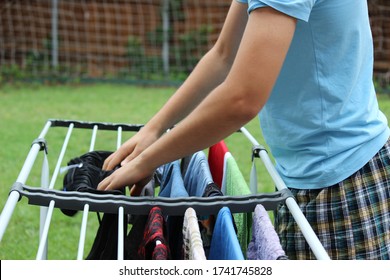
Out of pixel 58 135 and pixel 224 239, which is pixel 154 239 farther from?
pixel 58 135

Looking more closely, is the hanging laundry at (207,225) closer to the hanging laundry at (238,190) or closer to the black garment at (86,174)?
the hanging laundry at (238,190)

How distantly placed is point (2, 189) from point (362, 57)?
2.95 meters

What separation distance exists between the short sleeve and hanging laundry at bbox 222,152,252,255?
414 millimetres

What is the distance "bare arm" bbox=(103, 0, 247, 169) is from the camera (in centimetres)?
157

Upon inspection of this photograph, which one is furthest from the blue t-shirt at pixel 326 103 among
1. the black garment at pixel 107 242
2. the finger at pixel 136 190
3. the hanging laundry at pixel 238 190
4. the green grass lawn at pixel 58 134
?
the green grass lawn at pixel 58 134

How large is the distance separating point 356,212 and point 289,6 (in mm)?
640

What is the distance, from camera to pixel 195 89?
5.29ft

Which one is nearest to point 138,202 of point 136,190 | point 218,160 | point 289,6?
point 136,190

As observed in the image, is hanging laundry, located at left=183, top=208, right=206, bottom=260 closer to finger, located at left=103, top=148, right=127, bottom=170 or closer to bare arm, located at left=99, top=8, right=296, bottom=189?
bare arm, located at left=99, top=8, right=296, bottom=189

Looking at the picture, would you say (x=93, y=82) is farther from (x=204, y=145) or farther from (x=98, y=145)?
(x=204, y=145)

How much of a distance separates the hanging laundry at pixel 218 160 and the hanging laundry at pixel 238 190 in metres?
0.08

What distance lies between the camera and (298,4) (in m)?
1.14

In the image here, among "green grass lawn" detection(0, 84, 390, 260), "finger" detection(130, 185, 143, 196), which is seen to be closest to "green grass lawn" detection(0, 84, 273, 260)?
"green grass lawn" detection(0, 84, 390, 260)

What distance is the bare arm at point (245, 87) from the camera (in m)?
1.11
